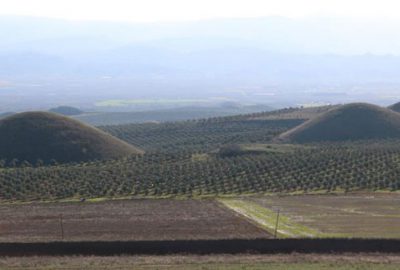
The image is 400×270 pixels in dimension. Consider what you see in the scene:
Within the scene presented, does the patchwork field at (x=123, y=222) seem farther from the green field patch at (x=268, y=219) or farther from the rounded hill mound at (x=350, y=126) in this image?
the rounded hill mound at (x=350, y=126)

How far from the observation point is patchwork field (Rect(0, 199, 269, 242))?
4756 cm

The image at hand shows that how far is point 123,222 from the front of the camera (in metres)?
52.1

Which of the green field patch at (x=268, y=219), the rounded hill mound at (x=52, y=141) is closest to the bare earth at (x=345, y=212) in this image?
the green field patch at (x=268, y=219)

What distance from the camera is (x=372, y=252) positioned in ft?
147

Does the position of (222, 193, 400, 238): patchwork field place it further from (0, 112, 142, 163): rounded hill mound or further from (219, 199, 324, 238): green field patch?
(0, 112, 142, 163): rounded hill mound

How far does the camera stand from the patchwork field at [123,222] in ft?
156

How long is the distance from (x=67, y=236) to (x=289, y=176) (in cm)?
3441

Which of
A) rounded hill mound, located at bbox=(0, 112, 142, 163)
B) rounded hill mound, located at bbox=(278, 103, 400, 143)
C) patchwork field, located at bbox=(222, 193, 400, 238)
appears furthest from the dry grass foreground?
rounded hill mound, located at bbox=(278, 103, 400, 143)

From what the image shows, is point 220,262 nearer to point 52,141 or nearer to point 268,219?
point 268,219

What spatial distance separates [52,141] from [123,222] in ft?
178

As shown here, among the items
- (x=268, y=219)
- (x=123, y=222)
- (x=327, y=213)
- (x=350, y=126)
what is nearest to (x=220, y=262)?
(x=123, y=222)

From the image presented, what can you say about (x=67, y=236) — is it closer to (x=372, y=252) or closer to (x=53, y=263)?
(x=53, y=263)

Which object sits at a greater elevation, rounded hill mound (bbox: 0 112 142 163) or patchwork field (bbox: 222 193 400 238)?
rounded hill mound (bbox: 0 112 142 163)

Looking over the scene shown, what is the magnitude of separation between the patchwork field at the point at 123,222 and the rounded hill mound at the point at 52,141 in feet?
124
